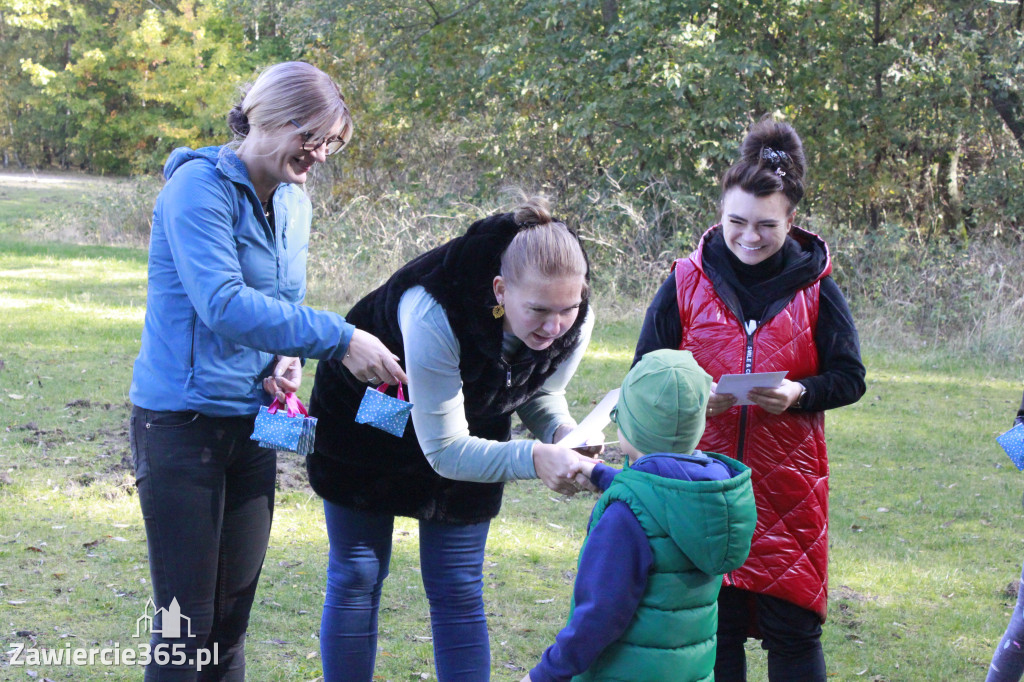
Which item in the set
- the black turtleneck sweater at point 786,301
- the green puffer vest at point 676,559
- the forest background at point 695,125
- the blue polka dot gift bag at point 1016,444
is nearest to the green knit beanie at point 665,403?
the green puffer vest at point 676,559

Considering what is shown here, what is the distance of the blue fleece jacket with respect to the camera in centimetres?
240

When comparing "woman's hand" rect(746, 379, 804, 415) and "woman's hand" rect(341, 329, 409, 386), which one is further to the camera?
"woman's hand" rect(746, 379, 804, 415)

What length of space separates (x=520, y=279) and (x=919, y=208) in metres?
12.7

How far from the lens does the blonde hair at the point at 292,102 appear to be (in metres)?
2.52

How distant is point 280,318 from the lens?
2.44 m

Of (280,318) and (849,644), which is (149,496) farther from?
(849,644)

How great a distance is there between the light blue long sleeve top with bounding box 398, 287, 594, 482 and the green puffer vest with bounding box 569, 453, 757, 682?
0.47 meters

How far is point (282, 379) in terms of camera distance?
273 cm

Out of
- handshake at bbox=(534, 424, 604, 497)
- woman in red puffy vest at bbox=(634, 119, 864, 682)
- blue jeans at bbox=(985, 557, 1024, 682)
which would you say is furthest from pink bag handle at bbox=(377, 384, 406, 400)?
blue jeans at bbox=(985, 557, 1024, 682)

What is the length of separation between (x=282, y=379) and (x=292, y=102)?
0.75 m

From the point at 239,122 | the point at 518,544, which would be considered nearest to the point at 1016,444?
the point at 239,122

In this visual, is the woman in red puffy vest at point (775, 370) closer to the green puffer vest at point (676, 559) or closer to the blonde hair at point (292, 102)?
the green puffer vest at point (676, 559)

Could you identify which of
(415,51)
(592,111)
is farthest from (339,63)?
(592,111)

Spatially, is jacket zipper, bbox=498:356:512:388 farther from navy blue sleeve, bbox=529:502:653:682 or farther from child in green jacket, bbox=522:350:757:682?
navy blue sleeve, bbox=529:502:653:682
